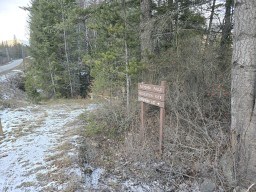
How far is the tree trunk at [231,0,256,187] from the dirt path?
2867 millimetres

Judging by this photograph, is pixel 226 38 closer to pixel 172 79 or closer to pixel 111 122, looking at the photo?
pixel 172 79

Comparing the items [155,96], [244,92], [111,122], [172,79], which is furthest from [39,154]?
[244,92]

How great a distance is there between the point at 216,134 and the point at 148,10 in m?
3.87

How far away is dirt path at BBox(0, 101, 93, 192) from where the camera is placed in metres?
4.23

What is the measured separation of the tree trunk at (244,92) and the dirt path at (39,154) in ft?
9.41

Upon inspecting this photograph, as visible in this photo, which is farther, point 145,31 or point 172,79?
point 145,31

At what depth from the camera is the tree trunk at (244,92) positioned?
3861 mm

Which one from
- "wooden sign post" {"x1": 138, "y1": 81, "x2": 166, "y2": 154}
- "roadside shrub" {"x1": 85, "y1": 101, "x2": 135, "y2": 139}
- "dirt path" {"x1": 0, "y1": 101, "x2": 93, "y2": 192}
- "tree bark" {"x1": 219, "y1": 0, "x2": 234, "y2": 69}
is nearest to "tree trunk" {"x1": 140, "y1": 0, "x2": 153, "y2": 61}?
"wooden sign post" {"x1": 138, "y1": 81, "x2": 166, "y2": 154}

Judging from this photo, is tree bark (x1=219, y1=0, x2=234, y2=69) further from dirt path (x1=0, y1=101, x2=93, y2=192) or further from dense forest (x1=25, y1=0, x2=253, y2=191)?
dirt path (x1=0, y1=101, x2=93, y2=192)

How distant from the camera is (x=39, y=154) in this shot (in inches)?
212

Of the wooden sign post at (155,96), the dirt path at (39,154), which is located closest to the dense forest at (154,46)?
the wooden sign post at (155,96)

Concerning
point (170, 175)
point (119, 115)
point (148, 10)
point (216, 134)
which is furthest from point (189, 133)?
point (148, 10)

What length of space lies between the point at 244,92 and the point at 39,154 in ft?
14.7

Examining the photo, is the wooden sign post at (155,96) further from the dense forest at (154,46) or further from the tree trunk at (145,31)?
the tree trunk at (145,31)
